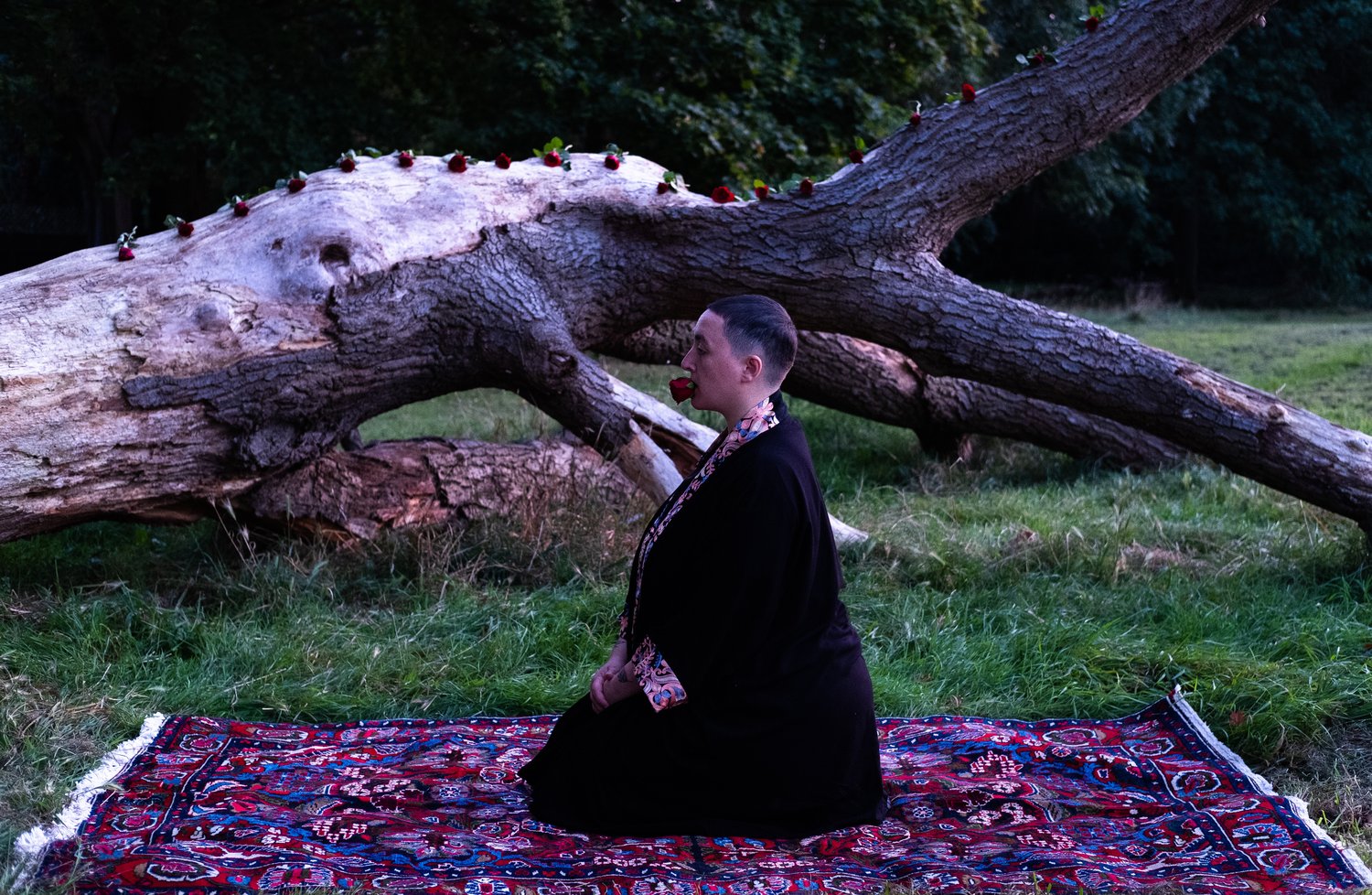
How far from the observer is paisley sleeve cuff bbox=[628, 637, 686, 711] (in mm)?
3854

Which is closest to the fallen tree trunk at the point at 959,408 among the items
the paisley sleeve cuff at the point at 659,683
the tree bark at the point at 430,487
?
the tree bark at the point at 430,487

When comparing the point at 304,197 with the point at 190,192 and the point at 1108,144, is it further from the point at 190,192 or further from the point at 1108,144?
the point at 1108,144

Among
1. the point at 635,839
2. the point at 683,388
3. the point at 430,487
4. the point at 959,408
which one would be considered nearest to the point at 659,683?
the point at 635,839

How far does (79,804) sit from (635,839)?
1.66 m

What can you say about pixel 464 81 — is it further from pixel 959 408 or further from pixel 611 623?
pixel 611 623

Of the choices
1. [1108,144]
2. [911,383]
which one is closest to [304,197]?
[911,383]

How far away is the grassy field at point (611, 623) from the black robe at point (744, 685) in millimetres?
1255

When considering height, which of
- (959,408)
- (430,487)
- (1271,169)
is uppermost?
(1271,169)

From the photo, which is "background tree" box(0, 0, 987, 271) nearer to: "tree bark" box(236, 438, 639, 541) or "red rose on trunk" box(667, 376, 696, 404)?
"tree bark" box(236, 438, 639, 541)

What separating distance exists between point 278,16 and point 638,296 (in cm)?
1128

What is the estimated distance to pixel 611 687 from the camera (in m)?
4.02

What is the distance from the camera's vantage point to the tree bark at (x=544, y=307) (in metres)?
5.87

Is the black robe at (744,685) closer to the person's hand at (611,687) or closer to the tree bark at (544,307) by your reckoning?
the person's hand at (611,687)

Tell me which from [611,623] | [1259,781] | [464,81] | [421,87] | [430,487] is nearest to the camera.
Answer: [1259,781]
